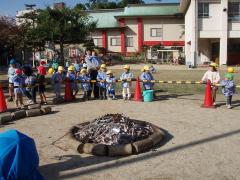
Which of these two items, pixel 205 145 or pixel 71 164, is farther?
pixel 205 145

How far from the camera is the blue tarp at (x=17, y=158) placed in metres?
3.30

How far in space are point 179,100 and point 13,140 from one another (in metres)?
11.1

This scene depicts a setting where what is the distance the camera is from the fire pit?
23.8ft

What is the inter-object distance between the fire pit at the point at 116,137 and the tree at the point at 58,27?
2977 centimetres

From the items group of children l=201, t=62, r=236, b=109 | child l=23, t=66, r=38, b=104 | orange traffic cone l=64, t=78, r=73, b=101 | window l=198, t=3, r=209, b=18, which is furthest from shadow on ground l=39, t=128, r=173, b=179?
window l=198, t=3, r=209, b=18

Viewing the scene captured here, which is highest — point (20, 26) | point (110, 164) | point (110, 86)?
point (20, 26)

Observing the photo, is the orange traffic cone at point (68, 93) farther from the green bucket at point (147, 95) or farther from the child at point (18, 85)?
the green bucket at point (147, 95)

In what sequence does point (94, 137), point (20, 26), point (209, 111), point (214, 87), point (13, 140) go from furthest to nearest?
point (20, 26) → point (214, 87) → point (209, 111) → point (94, 137) → point (13, 140)

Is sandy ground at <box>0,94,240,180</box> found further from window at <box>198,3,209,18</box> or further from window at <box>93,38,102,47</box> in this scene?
window at <box>93,38,102,47</box>

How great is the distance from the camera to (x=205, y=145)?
26.1 feet

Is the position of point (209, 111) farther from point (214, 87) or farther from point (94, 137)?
point (94, 137)

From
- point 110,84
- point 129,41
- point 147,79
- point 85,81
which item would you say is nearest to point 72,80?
point 85,81

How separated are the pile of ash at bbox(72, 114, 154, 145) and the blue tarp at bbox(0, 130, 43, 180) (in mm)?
4110

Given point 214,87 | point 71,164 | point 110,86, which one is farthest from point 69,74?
point 71,164
